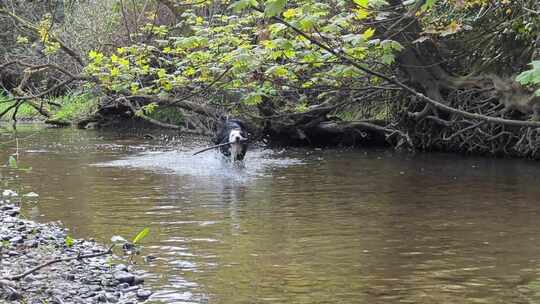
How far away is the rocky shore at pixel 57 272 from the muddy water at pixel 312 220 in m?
0.32

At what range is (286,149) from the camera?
19609 millimetres

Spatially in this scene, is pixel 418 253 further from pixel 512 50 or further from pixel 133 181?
pixel 133 181

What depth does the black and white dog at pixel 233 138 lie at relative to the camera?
16.4 meters

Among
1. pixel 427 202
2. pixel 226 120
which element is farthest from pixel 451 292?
pixel 226 120

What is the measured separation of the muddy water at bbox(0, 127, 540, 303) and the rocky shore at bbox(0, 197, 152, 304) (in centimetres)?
32

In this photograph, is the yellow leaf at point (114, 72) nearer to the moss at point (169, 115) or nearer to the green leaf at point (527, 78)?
the green leaf at point (527, 78)

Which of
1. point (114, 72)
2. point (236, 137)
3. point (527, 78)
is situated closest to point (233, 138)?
point (236, 137)

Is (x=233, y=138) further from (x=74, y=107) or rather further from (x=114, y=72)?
(x=74, y=107)

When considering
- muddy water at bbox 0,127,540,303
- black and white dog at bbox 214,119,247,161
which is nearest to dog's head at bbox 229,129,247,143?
black and white dog at bbox 214,119,247,161

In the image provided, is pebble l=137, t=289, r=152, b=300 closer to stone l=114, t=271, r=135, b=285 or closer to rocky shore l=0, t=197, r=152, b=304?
rocky shore l=0, t=197, r=152, b=304

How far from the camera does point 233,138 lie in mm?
16344

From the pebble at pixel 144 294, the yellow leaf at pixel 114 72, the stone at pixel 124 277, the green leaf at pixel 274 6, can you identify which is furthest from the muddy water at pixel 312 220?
the green leaf at pixel 274 6

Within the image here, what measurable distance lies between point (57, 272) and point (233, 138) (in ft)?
31.4

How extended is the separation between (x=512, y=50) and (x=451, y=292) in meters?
6.79
